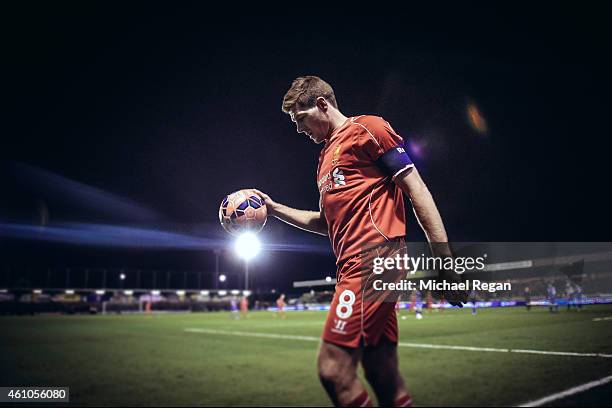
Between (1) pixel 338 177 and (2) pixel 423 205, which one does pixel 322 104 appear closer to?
(1) pixel 338 177

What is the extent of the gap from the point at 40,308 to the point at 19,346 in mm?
39566

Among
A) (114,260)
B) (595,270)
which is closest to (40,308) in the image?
(114,260)

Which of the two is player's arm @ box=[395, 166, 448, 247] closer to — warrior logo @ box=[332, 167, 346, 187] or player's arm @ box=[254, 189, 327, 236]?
warrior logo @ box=[332, 167, 346, 187]

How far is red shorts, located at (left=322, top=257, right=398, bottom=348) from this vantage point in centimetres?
259

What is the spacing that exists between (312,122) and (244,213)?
930 millimetres

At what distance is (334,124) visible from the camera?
3.12 meters

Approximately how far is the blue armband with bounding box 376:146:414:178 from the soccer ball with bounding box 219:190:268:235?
1.17m

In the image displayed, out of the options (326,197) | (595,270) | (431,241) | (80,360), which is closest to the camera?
(431,241)

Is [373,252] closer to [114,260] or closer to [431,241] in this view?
[431,241]

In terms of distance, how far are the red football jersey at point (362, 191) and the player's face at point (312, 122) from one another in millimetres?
179

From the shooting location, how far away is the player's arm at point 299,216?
11.4 ft

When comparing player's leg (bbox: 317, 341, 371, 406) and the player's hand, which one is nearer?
player's leg (bbox: 317, 341, 371, 406)

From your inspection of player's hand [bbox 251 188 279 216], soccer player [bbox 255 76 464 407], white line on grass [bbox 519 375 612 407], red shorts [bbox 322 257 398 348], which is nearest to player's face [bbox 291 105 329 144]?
soccer player [bbox 255 76 464 407]

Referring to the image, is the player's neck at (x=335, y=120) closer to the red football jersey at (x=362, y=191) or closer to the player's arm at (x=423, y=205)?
the red football jersey at (x=362, y=191)
